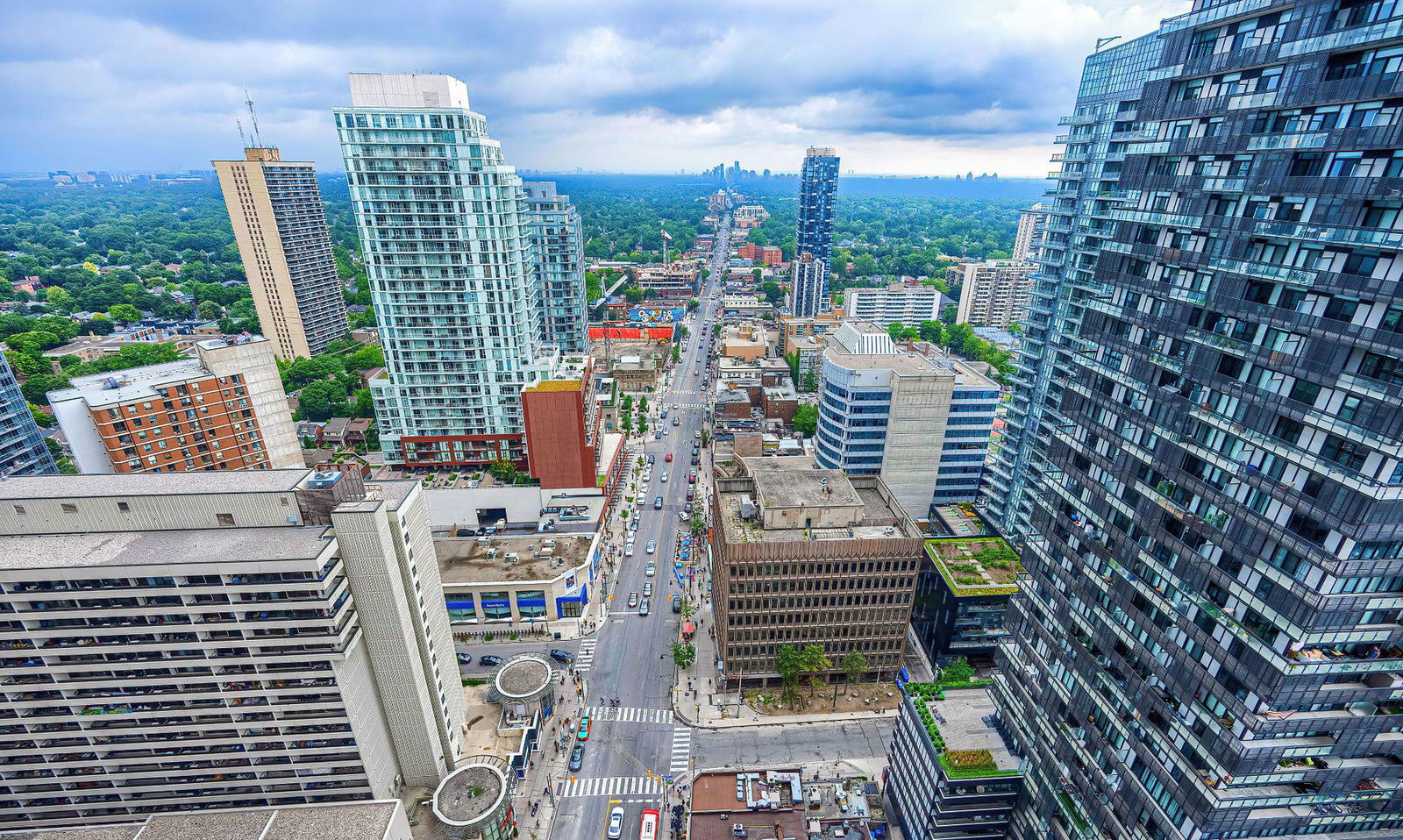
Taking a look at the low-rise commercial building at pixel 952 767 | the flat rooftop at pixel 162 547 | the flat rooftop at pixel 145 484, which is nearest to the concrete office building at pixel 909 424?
the low-rise commercial building at pixel 952 767

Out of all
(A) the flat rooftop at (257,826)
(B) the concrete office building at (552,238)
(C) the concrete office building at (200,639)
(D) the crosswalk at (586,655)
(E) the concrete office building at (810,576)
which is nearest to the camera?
(A) the flat rooftop at (257,826)

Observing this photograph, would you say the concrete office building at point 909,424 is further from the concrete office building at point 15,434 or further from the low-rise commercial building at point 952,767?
the concrete office building at point 15,434

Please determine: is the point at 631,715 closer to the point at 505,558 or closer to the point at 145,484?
the point at 505,558

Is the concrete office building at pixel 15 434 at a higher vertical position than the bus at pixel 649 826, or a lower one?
higher

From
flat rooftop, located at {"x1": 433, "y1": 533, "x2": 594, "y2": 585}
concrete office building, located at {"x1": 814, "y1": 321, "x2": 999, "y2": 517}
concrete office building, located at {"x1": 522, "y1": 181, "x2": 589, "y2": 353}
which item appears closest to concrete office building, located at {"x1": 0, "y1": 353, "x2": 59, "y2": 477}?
flat rooftop, located at {"x1": 433, "y1": 533, "x2": 594, "y2": 585}

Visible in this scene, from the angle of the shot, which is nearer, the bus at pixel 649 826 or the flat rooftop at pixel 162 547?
the flat rooftop at pixel 162 547

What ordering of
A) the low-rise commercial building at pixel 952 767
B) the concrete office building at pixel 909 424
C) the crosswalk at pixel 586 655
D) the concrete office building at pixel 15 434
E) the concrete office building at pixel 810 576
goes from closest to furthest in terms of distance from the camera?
1. the low-rise commercial building at pixel 952 767
2. the concrete office building at pixel 810 576
3. the concrete office building at pixel 15 434
4. the crosswalk at pixel 586 655
5. the concrete office building at pixel 909 424

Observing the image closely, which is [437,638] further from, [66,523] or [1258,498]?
[1258,498]

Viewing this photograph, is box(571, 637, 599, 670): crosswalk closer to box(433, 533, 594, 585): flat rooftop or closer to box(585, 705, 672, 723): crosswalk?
box(585, 705, 672, 723): crosswalk
